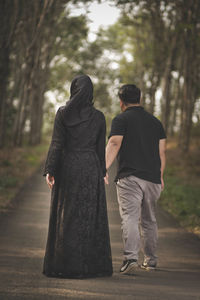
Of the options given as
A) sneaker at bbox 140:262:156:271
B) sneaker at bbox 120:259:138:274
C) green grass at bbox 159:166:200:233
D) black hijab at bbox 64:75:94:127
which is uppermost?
black hijab at bbox 64:75:94:127

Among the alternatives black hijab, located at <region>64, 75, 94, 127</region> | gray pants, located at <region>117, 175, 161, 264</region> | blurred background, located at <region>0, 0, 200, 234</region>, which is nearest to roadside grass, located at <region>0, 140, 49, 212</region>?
blurred background, located at <region>0, 0, 200, 234</region>

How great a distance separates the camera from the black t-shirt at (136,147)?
6176 millimetres

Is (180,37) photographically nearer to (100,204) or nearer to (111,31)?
(100,204)

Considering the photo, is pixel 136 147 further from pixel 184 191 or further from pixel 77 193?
pixel 184 191

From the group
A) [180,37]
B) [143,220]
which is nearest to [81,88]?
[143,220]

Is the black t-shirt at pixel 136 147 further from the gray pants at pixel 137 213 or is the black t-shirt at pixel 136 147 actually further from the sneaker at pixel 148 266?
the sneaker at pixel 148 266

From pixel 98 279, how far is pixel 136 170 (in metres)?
1.33

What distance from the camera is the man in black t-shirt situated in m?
6.12

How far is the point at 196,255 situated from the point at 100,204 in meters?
2.17

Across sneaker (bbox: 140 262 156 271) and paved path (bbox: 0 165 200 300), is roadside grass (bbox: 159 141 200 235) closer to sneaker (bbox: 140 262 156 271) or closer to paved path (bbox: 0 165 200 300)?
paved path (bbox: 0 165 200 300)

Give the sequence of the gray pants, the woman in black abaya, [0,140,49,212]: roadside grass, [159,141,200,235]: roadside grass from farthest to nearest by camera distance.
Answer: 1. [0,140,49,212]: roadside grass
2. [159,141,200,235]: roadside grass
3. the gray pants
4. the woman in black abaya

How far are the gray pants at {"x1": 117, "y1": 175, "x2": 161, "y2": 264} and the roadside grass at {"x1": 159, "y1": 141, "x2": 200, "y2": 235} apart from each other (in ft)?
10.5

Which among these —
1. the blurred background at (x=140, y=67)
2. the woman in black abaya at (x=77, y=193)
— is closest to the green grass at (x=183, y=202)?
the blurred background at (x=140, y=67)

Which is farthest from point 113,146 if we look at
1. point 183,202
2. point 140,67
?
point 140,67
